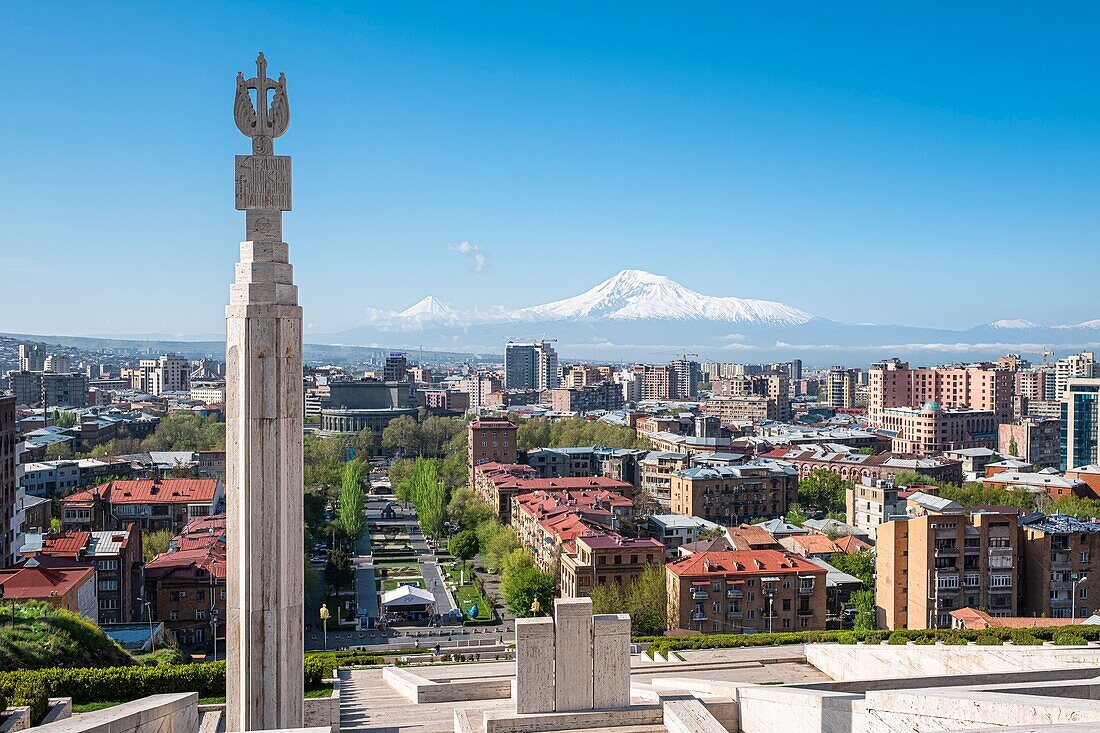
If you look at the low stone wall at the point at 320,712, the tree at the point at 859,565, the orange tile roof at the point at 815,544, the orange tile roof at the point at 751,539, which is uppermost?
the low stone wall at the point at 320,712

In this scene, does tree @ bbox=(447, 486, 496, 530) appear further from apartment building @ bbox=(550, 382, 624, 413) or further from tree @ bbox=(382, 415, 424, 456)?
apartment building @ bbox=(550, 382, 624, 413)

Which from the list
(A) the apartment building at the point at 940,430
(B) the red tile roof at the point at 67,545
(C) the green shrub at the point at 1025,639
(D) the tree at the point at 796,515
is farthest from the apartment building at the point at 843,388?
(C) the green shrub at the point at 1025,639

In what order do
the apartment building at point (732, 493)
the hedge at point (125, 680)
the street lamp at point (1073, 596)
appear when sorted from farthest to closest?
the apartment building at point (732, 493), the street lamp at point (1073, 596), the hedge at point (125, 680)

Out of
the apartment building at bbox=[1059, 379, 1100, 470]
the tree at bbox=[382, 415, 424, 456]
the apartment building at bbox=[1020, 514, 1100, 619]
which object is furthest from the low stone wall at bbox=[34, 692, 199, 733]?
the tree at bbox=[382, 415, 424, 456]

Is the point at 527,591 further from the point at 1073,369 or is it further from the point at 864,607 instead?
the point at 1073,369

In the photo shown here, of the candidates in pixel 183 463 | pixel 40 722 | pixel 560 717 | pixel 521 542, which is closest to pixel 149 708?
pixel 40 722

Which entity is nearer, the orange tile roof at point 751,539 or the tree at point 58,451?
the orange tile roof at point 751,539

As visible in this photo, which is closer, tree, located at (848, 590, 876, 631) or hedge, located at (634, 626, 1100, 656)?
hedge, located at (634, 626, 1100, 656)

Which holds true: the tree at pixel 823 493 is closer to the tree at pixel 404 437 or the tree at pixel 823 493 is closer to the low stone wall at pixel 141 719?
the tree at pixel 404 437
